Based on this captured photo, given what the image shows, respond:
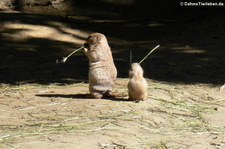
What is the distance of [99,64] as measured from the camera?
6.59 meters

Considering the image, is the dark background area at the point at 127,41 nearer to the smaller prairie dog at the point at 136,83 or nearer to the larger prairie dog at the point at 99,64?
the larger prairie dog at the point at 99,64

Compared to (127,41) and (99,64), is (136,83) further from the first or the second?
(127,41)

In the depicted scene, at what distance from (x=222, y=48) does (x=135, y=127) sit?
18.9 feet

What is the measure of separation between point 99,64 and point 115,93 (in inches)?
22.6

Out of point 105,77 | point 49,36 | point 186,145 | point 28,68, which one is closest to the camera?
point 186,145

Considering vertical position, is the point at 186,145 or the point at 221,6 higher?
the point at 221,6

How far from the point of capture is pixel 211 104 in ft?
23.1

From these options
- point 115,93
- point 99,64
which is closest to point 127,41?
point 115,93

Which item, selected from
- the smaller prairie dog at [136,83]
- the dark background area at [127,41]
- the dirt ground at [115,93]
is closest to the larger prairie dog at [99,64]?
the dirt ground at [115,93]

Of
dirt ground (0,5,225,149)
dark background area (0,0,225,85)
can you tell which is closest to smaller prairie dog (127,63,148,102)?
dirt ground (0,5,225,149)

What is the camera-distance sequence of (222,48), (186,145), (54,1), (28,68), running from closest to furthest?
(186,145)
(28,68)
(222,48)
(54,1)

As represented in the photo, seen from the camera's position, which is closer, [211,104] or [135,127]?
[135,127]

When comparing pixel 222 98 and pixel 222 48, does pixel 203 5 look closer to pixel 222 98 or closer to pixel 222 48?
pixel 222 48

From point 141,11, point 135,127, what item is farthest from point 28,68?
point 141,11
